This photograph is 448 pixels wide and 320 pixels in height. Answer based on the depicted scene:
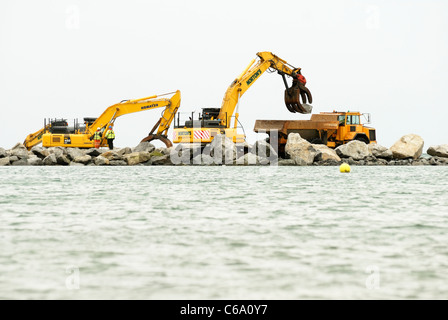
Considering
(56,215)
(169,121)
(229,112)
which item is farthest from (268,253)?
(169,121)

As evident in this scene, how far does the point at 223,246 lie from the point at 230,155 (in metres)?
23.5

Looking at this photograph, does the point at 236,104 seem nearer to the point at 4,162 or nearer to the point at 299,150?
the point at 299,150

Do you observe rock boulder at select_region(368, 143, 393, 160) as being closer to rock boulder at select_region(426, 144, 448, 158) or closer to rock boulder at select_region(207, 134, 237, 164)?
rock boulder at select_region(426, 144, 448, 158)

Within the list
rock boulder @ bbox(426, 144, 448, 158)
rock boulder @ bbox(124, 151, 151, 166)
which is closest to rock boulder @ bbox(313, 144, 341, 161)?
rock boulder @ bbox(426, 144, 448, 158)

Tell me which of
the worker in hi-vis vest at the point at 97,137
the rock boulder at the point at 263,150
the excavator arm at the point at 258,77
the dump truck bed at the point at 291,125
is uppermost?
the excavator arm at the point at 258,77

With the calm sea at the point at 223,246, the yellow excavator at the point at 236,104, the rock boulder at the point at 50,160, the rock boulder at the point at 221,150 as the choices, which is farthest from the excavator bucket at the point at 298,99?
the calm sea at the point at 223,246

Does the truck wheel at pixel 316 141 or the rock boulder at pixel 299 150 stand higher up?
the truck wheel at pixel 316 141

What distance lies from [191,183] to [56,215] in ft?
30.2

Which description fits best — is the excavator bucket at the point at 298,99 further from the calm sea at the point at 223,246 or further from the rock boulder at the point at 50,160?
the calm sea at the point at 223,246

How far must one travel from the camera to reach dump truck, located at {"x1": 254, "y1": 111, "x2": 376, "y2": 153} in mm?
35312

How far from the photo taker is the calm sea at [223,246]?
21.4 feet

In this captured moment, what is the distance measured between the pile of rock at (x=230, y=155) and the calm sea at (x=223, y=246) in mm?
15581

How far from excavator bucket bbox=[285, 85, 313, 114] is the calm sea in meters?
17.2

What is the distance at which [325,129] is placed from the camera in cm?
3600
